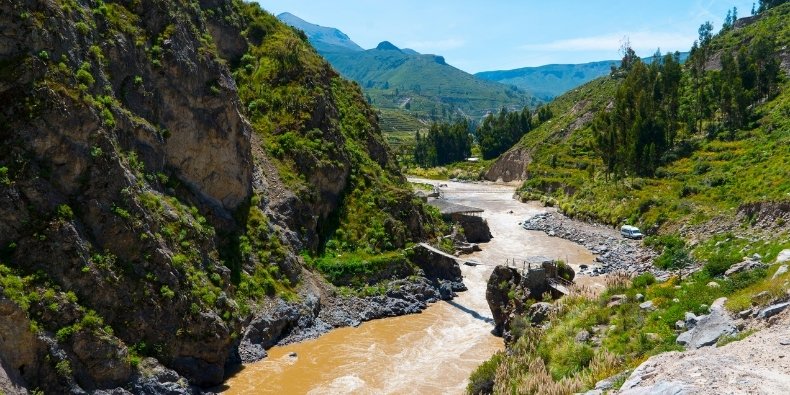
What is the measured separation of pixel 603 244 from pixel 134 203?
44029 millimetres

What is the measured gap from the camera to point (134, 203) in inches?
1052

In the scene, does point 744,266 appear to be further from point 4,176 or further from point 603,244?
point 603,244

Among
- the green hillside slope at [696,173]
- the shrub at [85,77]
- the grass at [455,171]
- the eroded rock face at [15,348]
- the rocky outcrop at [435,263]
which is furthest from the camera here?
the grass at [455,171]

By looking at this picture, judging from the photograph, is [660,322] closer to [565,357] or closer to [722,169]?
[565,357]

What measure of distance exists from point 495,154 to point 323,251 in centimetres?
10797

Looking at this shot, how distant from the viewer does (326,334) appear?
114ft

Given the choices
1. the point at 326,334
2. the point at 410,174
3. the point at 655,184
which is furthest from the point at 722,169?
the point at 410,174

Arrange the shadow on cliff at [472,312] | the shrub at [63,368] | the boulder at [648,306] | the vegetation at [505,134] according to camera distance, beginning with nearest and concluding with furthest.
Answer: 1. the shrub at [63,368]
2. the boulder at [648,306]
3. the shadow on cliff at [472,312]
4. the vegetation at [505,134]

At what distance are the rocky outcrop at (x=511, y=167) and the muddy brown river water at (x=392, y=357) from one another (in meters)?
74.6

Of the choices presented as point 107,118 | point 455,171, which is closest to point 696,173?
point 107,118

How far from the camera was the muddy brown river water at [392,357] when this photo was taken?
28094 mm

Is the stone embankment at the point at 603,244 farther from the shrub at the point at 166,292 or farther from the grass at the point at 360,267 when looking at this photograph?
the shrub at the point at 166,292

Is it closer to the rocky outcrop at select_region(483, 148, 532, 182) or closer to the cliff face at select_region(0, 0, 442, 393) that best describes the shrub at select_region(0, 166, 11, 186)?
the cliff face at select_region(0, 0, 442, 393)

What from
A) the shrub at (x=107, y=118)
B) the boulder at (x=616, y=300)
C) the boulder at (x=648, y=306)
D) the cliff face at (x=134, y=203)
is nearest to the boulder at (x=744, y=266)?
the boulder at (x=648, y=306)
